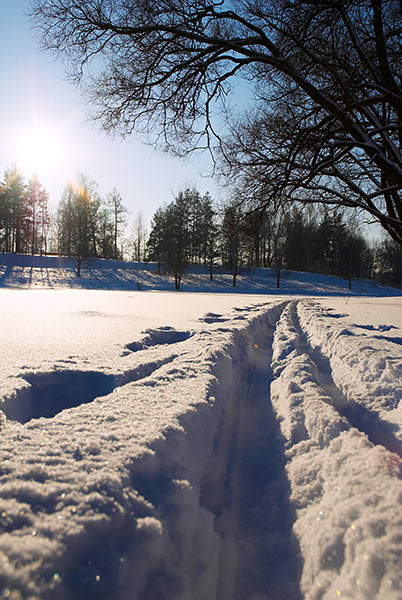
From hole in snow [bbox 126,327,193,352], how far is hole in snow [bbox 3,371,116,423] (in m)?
0.97

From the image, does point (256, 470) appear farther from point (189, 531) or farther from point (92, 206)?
point (92, 206)

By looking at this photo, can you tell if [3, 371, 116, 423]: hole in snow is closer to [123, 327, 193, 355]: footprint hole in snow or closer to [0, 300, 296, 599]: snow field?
[0, 300, 296, 599]: snow field

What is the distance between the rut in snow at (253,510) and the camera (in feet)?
3.09

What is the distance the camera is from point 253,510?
4.12 feet

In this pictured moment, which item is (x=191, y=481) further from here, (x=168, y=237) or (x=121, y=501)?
(x=168, y=237)

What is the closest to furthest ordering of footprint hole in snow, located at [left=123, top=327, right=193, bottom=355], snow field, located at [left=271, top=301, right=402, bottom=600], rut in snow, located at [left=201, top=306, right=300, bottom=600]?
snow field, located at [left=271, top=301, right=402, bottom=600]
rut in snow, located at [left=201, top=306, right=300, bottom=600]
footprint hole in snow, located at [left=123, top=327, right=193, bottom=355]

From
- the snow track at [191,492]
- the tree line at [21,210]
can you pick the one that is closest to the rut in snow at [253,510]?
the snow track at [191,492]

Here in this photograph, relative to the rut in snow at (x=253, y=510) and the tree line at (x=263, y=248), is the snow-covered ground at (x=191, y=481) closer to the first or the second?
the rut in snow at (x=253, y=510)

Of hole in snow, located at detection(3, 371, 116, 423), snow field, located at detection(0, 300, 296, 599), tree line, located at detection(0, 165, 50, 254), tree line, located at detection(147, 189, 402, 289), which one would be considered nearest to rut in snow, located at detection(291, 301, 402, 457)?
snow field, located at detection(0, 300, 296, 599)

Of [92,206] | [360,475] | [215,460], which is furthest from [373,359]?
[92,206]

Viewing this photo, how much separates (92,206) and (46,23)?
37136 mm

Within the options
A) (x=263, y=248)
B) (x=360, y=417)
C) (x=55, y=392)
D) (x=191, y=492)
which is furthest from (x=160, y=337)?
(x=263, y=248)

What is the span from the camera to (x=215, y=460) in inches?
58.7

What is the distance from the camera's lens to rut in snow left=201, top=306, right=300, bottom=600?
94 cm
